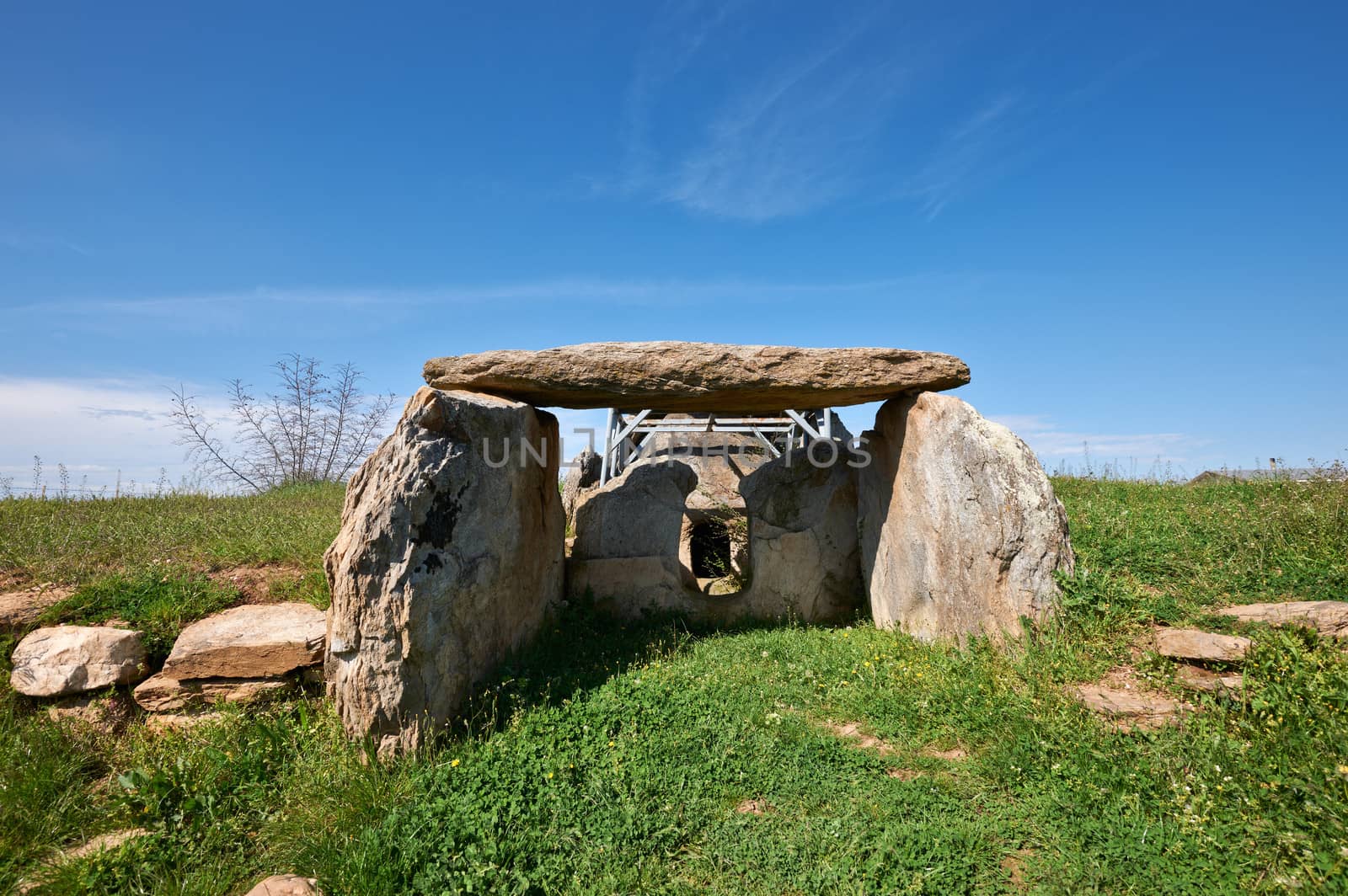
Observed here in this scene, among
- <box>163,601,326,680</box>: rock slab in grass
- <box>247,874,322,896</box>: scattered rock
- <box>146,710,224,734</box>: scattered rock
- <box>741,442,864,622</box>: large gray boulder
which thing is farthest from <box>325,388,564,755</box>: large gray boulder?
<box>741,442,864,622</box>: large gray boulder

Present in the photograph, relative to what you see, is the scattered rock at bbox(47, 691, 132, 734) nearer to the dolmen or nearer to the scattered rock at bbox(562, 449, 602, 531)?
the dolmen

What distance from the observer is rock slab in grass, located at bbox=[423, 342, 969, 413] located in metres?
7.52

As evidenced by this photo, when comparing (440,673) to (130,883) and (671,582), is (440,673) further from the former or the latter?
(671,582)

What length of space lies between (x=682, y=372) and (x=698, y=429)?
9216 mm

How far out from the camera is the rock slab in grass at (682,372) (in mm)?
7520

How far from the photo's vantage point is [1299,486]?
9656mm

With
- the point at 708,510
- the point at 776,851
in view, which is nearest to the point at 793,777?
the point at 776,851

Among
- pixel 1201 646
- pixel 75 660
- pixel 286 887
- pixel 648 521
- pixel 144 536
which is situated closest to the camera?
pixel 286 887

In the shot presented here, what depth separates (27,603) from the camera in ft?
23.1

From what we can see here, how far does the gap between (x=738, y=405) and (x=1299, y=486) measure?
7.80 meters

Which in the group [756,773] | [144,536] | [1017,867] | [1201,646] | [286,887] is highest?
[144,536]

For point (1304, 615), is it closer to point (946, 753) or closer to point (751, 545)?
point (946, 753)

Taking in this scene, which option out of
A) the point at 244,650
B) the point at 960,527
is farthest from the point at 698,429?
the point at 244,650

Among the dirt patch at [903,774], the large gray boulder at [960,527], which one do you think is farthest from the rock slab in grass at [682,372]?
the dirt patch at [903,774]
